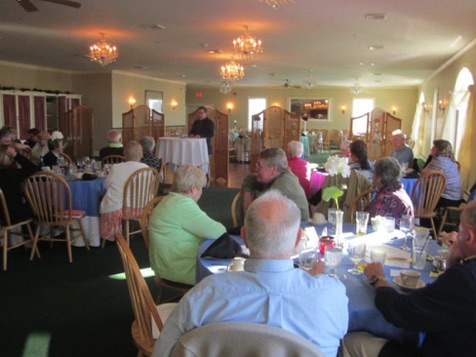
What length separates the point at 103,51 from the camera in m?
7.48

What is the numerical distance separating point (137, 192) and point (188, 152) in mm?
4066

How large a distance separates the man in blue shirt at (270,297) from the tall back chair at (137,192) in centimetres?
341

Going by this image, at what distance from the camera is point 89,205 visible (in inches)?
198

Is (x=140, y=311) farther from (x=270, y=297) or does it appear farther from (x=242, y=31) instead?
(x=242, y=31)

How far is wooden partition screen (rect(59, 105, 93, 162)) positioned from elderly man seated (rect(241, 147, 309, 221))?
9.22 meters

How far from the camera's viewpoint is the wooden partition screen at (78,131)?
1170cm

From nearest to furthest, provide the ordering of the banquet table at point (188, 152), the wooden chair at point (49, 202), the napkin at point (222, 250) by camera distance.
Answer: the napkin at point (222, 250) < the wooden chair at point (49, 202) < the banquet table at point (188, 152)

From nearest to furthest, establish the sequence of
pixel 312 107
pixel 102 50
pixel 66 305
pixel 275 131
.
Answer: pixel 66 305, pixel 102 50, pixel 275 131, pixel 312 107

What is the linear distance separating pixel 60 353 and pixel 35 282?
134 cm

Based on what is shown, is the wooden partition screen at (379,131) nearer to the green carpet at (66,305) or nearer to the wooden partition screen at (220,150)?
the wooden partition screen at (220,150)

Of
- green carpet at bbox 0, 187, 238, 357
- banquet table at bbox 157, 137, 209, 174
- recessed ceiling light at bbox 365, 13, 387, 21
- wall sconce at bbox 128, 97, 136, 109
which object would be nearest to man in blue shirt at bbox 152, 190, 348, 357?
green carpet at bbox 0, 187, 238, 357

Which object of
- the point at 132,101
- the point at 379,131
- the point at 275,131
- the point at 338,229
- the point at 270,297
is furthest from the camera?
the point at 132,101

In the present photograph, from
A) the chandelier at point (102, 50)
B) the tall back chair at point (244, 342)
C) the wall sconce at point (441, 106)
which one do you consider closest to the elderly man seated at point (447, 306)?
the tall back chair at point (244, 342)

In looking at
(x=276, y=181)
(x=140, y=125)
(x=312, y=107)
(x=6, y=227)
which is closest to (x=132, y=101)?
(x=140, y=125)
